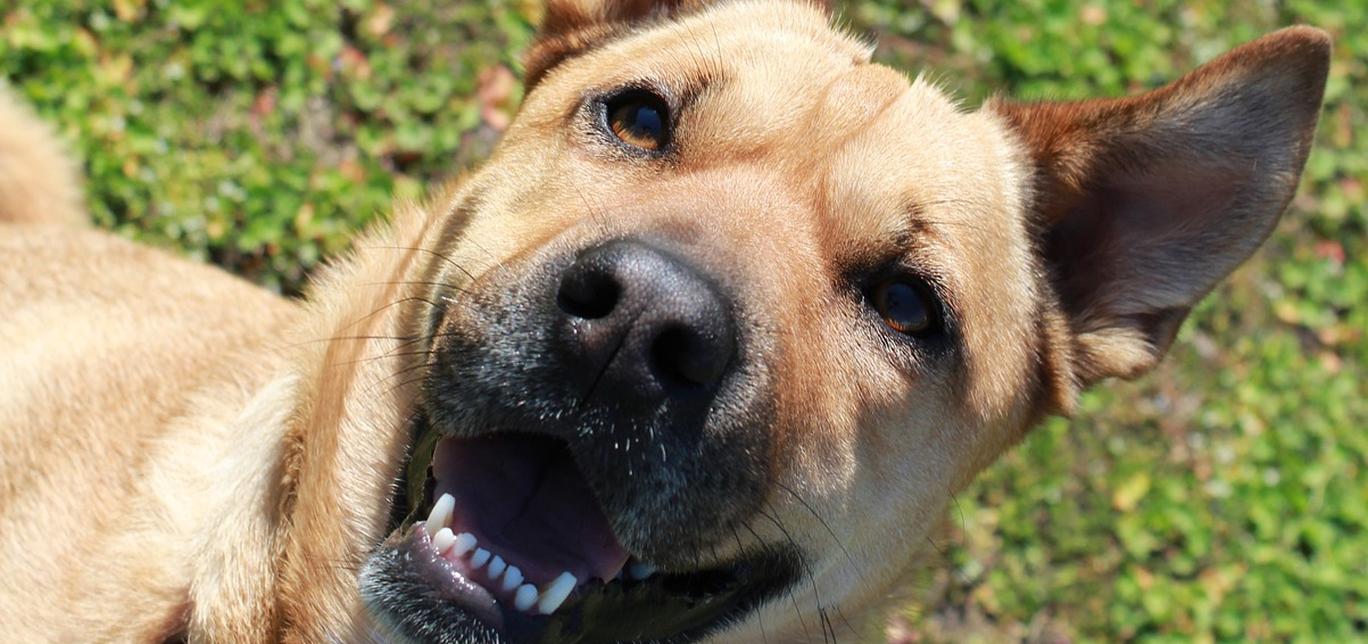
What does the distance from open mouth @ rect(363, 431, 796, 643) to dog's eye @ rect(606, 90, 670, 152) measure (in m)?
0.90

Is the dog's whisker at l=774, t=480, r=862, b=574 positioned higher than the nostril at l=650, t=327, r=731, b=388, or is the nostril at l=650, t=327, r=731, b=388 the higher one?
the nostril at l=650, t=327, r=731, b=388

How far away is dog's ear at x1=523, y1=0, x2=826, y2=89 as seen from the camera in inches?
148

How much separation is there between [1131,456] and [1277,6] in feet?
11.7

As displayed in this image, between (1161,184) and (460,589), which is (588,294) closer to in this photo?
(460,589)

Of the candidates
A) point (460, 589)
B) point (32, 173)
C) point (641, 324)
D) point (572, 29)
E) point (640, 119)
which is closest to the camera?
point (641, 324)

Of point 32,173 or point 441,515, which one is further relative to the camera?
point 32,173

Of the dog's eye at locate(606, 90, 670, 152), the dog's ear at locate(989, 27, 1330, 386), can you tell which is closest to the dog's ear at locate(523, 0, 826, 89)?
the dog's eye at locate(606, 90, 670, 152)

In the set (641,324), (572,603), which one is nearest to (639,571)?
(572,603)

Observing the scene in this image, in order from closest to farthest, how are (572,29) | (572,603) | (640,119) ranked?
1. (572,603)
2. (640,119)
3. (572,29)

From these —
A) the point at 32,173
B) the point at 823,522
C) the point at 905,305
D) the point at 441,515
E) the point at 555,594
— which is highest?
the point at 905,305

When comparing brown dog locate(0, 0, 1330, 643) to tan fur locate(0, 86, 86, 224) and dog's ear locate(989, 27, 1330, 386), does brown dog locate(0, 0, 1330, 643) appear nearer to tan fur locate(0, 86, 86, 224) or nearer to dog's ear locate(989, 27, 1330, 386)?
dog's ear locate(989, 27, 1330, 386)

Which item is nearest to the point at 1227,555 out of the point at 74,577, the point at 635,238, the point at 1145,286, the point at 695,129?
the point at 1145,286

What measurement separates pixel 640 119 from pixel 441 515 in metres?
1.23

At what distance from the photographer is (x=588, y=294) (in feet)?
8.38
